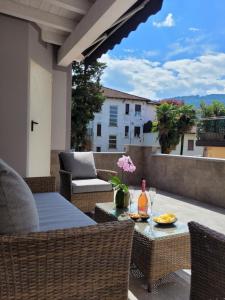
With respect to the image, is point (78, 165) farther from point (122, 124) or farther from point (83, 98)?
point (122, 124)

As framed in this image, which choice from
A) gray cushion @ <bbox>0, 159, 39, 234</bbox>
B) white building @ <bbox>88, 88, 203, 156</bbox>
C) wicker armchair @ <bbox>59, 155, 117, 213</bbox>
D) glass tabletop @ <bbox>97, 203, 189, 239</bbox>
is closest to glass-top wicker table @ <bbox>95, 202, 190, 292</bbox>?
glass tabletop @ <bbox>97, 203, 189, 239</bbox>

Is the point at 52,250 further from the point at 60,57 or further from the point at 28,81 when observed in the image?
the point at 60,57

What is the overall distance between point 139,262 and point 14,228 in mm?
1135

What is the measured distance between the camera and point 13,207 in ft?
3.97

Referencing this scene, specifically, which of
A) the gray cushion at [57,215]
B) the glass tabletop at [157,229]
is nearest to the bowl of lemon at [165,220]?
the glass tabletop at [157,229]

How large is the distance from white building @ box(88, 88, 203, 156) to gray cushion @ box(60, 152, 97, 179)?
20.7 meters

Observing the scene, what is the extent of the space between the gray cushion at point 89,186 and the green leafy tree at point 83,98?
8885 millimetres

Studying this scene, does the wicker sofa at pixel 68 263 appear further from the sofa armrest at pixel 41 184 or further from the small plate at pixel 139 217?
the sofa armrest at pixel 41 184

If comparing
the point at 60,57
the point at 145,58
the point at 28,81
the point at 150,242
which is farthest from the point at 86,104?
the point at 145,58

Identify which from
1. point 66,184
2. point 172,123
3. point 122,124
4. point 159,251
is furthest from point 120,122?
point 159,251

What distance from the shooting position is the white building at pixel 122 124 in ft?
84.1

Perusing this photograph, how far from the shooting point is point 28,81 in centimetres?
367

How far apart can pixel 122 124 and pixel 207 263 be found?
1009 inches

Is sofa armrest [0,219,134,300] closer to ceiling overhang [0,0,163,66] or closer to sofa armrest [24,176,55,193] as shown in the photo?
sofa armrest [24,176,55,193]
